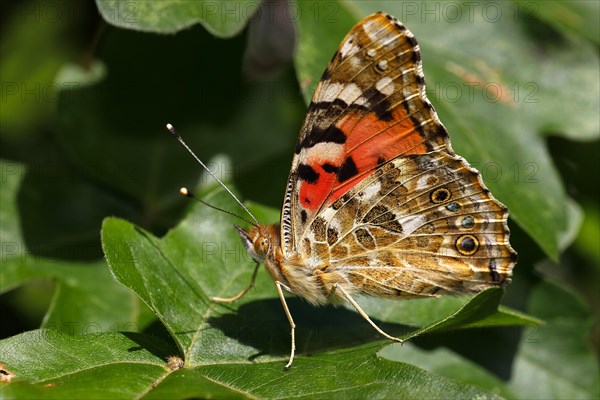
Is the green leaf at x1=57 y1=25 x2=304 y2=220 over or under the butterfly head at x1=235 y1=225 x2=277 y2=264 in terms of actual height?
over

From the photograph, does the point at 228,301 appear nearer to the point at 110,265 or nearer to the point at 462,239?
the point at 110,265

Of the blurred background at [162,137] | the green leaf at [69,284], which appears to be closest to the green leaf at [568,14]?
→ the blurred background at [162,137]

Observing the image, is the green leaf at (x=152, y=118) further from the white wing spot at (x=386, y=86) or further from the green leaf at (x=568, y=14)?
the green leaf at (x=568, y=14)

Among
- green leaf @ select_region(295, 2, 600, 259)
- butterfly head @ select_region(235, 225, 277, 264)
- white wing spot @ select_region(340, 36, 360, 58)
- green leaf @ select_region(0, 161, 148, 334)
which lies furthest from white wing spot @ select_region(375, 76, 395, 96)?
green leaf @ select_region(0, 161, 148, 334)

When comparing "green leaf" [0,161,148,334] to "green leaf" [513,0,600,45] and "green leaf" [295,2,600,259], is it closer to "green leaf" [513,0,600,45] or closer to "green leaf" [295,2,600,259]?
"green leaf" [295,2,600,259]

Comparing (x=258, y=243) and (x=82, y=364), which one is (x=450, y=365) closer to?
(x=258, y=243)
